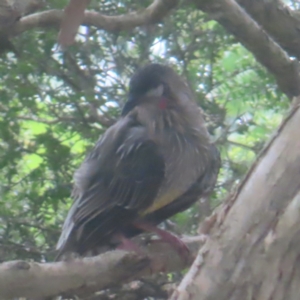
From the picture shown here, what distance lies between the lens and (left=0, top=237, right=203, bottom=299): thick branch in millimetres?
1139

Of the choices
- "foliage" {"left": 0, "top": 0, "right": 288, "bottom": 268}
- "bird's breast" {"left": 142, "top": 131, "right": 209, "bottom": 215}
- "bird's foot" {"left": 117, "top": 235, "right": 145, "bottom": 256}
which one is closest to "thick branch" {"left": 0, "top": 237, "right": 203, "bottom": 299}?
"bird's foot" {"left": 117, "top": 235, "right": 145, "bottom": 256}

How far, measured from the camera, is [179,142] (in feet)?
5.65

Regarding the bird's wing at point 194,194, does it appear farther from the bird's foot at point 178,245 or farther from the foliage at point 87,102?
the foliage at point 87,102

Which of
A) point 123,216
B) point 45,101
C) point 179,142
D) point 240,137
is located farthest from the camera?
point 240,137

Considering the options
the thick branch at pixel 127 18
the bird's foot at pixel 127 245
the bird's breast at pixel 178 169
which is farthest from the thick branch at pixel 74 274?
the thick branch at pixel 127 18

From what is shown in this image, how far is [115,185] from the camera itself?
1.64m

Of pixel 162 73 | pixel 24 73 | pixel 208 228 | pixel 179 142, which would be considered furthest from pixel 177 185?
pixel 24 73

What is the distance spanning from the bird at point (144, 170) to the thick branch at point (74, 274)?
15cm

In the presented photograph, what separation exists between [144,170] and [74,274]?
1.42ft

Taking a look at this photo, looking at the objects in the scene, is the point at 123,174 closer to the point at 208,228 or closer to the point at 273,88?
the point at 208,228

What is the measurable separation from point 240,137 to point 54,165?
77 centimetres

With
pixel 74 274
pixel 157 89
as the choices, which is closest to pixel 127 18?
pixel 157 89

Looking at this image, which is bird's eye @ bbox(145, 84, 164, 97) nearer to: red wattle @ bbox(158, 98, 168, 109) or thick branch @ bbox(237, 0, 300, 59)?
red wattle @ bbox(158, 98, 168, 109)

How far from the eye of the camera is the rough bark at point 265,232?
3.70 feet
